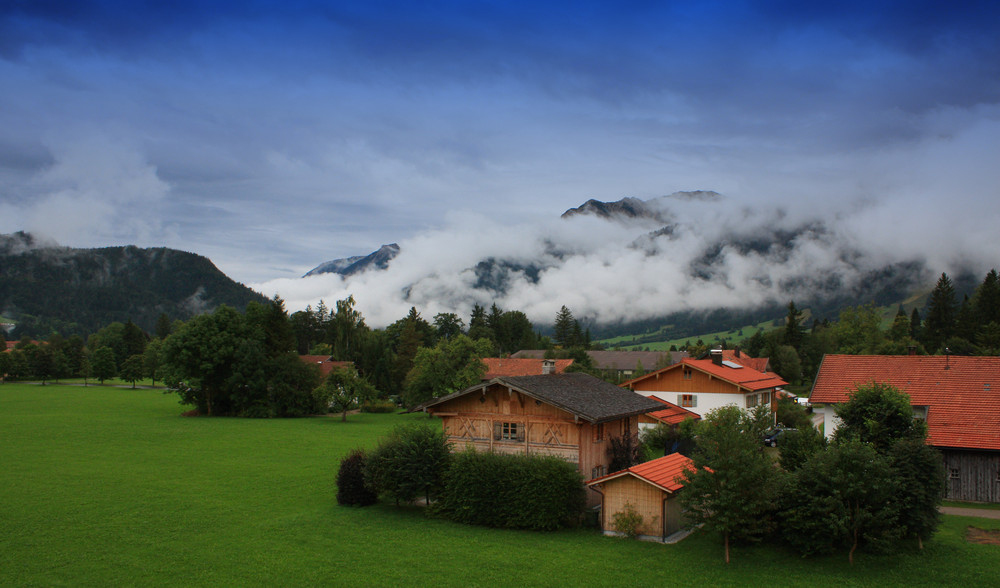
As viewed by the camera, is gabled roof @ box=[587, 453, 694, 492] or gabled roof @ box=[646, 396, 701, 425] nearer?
gabled roof @ box=[587, 453, 694, 492]

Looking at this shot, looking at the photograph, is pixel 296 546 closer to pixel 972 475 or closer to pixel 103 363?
pixel 972 475

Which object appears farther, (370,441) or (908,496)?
(370,441)

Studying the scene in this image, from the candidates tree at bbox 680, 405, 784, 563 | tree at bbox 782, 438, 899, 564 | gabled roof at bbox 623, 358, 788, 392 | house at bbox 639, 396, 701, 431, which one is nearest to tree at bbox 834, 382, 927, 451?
tree at bbox 782, 438, 899, 564

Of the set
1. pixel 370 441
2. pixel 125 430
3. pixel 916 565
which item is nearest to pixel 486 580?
pixel 916 565

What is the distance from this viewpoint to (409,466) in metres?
26.2

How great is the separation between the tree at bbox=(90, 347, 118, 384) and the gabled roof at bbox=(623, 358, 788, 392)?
92896 millimetres

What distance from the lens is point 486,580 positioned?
18.0m

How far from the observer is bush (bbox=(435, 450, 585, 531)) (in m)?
23.9

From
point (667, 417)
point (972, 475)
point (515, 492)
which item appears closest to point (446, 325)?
point (667, 417)

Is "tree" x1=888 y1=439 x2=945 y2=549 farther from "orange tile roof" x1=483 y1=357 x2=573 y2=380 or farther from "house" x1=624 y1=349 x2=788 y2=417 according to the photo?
"orange tile roof" x1=483 y1=357 x2=573 y2=380

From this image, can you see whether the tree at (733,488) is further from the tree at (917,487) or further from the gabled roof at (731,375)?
the gabled roof at (731,375)

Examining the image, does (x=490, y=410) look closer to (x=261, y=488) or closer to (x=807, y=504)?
(x=261, y=488)

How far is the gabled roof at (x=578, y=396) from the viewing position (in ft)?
86.8

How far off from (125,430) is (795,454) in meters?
48.0
